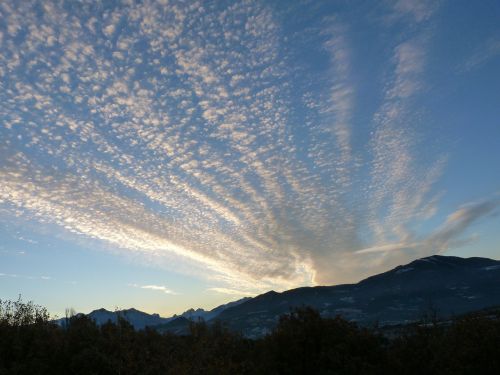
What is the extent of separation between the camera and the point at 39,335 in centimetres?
3956

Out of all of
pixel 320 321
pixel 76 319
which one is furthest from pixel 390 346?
pixel 76 319

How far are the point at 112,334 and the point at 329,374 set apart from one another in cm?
2116

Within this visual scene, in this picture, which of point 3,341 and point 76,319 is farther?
point 76,319

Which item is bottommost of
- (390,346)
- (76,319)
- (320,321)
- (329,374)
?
(329,374)

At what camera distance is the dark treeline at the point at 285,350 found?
29641 mm

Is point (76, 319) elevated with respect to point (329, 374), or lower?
elevated

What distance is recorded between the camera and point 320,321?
35.8 metres

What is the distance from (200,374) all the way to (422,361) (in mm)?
18544

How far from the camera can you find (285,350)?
114 ft

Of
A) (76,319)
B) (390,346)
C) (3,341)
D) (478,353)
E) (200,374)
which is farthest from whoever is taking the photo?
(76,319)

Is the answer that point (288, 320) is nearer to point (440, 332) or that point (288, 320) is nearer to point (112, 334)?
point (440, 332)

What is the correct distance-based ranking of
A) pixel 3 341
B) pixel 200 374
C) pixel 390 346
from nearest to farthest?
pixel 200 374 → pixel 390 346 → pixel 3 341

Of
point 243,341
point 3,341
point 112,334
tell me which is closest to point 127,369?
point 112,334

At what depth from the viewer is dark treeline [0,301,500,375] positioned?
29.6 metres
